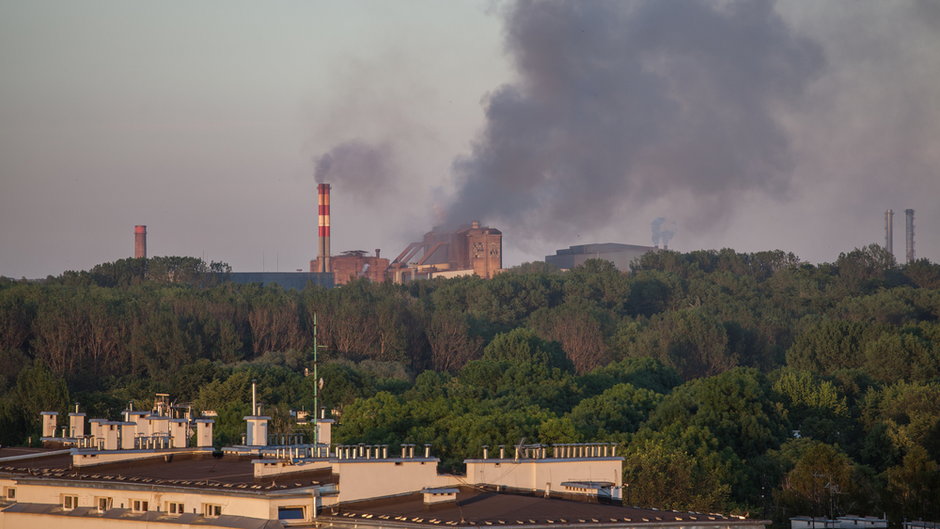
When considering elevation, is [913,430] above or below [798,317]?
below

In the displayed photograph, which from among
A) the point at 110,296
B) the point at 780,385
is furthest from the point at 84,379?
the point at 780,385

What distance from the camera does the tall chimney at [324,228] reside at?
168500mm

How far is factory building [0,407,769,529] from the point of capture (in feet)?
89.6

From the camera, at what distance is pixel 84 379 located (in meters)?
101

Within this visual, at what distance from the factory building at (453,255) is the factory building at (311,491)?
142 m

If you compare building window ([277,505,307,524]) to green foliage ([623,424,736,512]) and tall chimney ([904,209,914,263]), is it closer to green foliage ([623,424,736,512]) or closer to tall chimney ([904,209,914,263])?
green foliage ([623,424,736,512])

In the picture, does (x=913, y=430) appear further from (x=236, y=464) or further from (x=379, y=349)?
(x=379, y=349)

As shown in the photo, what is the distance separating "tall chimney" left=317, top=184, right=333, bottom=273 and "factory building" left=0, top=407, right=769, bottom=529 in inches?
5200

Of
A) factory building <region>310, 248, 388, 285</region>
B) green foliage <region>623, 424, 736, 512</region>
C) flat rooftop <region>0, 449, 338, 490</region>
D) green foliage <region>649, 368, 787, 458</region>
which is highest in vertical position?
factory building <region>310, 248, 388, 285</region>

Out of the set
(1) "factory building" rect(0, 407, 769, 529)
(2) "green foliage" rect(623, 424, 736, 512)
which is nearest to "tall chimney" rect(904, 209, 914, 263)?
(2) "green foliage" rect(623, 424, 736, 512)

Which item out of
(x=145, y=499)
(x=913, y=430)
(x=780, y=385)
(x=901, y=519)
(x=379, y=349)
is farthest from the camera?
(x=379, y=349)

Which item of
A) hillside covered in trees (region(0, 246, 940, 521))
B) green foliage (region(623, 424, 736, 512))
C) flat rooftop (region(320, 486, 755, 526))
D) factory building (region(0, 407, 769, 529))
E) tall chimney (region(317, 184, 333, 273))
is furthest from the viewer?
tall chimney (region(317, 184, 333, 273))

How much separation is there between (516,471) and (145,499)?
6728 millimetres

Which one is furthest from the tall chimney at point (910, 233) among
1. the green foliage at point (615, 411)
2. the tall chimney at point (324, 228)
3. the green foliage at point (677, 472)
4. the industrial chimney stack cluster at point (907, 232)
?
the green foliage at point (677, 472)
